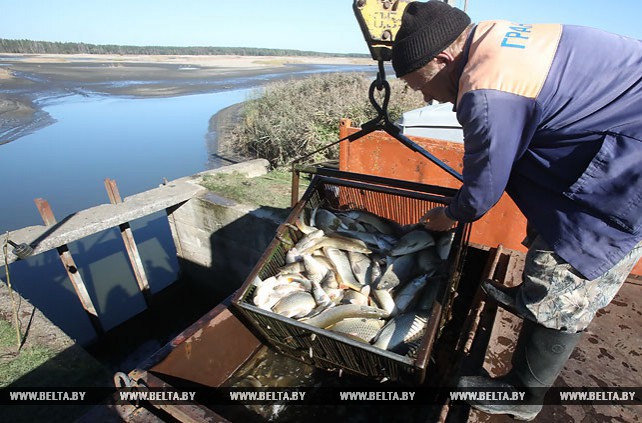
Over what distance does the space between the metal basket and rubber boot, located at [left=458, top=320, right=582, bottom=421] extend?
0.43m

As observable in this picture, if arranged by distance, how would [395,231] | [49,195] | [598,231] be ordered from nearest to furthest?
[598,231] < [395,231] < [49,195]

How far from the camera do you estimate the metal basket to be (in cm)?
212

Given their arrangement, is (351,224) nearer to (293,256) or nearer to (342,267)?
(342,267)

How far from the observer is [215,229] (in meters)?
7.14

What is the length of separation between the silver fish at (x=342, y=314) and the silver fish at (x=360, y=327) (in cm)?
3

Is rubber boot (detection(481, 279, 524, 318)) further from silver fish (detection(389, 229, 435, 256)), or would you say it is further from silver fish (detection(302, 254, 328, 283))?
silver fish (detection(302, 254, 328, 283))

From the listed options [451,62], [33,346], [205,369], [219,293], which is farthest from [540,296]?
[219,293]

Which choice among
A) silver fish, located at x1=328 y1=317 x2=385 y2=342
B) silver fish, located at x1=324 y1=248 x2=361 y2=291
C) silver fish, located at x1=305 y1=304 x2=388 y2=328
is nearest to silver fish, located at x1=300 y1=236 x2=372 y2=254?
silver fish, located at x1=324 y1=248 x2=361 y2=291

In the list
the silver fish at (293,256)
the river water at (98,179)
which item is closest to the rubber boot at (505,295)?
the silver fish at (293,256)

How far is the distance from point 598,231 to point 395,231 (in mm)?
1804

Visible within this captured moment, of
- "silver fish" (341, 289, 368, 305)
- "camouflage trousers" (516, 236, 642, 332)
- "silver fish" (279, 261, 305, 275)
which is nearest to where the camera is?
"camouflage trousers" (516, 236, 642, 332)

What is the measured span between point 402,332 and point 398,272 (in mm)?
557

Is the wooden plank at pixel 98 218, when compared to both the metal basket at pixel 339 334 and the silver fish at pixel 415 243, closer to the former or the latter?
the metal basket at pixel 339 334

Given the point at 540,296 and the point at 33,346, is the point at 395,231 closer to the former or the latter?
the point at 540,296
